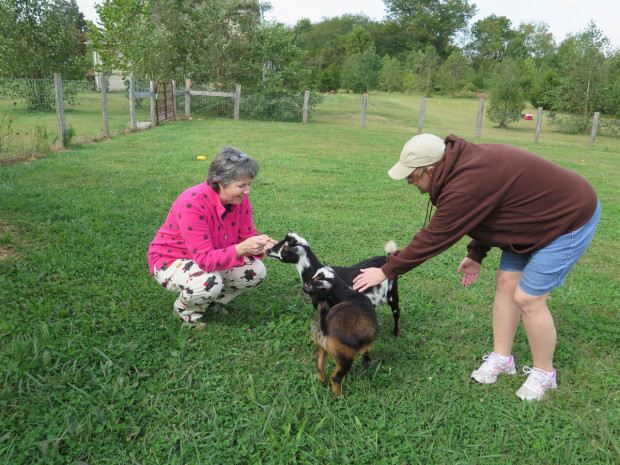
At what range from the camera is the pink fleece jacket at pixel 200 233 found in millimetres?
3188

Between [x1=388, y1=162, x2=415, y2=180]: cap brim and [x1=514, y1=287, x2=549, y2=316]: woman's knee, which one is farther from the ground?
[x1=388, y1=162, x2=415, y2=180]: cap brim

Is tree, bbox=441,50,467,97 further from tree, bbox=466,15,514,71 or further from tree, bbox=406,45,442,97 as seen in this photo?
tree, bbox=466,15,514,71

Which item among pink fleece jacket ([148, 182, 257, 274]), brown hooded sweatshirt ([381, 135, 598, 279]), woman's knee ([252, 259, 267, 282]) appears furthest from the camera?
woman's knee ([252, 259, 267, 282])

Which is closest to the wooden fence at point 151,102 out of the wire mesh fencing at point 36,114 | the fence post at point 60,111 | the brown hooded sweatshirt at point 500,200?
the fence post at point 60,111

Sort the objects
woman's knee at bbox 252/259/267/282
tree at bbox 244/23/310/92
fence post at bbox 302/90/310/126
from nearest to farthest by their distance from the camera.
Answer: woman's knee at bbox 252/259/267/282 < fence post at bbox 302/90/310/126 < tree at bbox 244/23/310/92

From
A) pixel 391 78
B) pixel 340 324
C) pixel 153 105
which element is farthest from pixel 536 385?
pixel 391 78

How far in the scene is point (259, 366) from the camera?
3117mm

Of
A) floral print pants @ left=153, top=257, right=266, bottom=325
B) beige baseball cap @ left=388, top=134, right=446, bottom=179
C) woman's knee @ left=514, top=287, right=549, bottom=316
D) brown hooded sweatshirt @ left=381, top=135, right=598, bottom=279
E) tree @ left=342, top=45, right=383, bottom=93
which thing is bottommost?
floral print pants @ left=153, top=257, right=266, bottom=325

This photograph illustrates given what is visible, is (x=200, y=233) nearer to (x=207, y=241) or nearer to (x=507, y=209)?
(x=207, y=241)

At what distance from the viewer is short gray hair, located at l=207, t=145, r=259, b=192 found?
314cm

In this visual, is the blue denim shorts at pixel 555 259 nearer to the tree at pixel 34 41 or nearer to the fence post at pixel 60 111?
the fence post at pixel 60 111

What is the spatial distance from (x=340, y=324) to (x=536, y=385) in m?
1.37

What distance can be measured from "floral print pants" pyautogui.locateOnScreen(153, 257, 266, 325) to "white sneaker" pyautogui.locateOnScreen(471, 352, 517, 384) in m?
1.85

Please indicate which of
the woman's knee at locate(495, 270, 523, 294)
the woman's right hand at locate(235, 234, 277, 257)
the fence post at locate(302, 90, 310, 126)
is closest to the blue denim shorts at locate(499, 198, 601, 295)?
the woman's knee at locate(495, 270, 523, 294)
